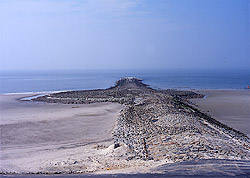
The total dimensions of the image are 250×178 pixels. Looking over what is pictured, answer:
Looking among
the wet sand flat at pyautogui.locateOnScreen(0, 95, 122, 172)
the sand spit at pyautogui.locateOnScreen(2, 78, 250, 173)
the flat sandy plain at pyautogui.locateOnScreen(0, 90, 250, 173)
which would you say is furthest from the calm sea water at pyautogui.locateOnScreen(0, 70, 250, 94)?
the sand spit at pyautogui.locateOnScreen(2, 78, 250, 173)

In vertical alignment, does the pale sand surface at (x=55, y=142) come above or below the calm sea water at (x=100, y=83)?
below

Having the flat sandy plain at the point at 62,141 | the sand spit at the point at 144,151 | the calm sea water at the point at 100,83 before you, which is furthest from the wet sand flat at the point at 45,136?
the calm sea water at the point at 100,83

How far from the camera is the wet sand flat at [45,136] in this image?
1086 cm

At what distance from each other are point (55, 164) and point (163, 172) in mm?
4527

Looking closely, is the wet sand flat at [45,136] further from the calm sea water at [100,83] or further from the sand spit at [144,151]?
the calm sea water at [100,83]

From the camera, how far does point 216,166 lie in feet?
27.8

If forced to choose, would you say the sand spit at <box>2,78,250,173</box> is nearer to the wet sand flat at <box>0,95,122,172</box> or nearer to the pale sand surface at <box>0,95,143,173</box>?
the pale sand surface at <box>0,95,143,173</box>

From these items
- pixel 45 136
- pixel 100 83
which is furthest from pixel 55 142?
pixel 100 83

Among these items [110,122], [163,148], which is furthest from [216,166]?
[110,122]

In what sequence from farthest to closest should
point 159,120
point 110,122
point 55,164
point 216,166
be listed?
1. point 110,122
2. point 159,120
3. point 55,164
4. point 216,166

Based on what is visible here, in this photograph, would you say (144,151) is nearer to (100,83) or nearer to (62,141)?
(62,141)

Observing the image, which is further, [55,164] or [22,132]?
[22,132]

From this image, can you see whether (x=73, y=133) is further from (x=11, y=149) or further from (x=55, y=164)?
(x=55, y=164)

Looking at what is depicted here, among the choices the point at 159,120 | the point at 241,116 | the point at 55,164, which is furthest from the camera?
the point at 241,116
